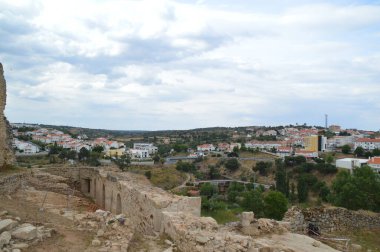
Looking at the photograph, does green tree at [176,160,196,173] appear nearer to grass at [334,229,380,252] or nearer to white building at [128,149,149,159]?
white building at [128,149,149,159]

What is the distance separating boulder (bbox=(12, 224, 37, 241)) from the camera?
6129mm

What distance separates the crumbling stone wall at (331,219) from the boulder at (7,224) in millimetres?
6770

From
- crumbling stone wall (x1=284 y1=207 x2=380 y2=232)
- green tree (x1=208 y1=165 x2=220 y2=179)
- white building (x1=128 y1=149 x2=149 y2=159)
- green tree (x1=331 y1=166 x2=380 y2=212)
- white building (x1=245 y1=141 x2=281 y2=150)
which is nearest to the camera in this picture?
crumbling stone wall (x1=284 y1=207 x2=380 y2=232)

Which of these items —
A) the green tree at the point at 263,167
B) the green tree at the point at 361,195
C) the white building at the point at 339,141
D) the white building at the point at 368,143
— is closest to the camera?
the green tree at the point at 361,195

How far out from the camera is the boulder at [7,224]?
243 inches

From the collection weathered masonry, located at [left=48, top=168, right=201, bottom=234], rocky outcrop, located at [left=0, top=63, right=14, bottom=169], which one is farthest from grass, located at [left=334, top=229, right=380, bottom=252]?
rocky outcrop, located at [left=0, top=63, right=14, bottom=169]


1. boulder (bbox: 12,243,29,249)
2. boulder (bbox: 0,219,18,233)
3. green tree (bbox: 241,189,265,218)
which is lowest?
green tree (bbox: 241,189,265,218)

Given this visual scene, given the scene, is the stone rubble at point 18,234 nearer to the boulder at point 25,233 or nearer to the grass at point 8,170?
the boulder at point 25,233

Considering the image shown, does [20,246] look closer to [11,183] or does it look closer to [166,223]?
[166,223]

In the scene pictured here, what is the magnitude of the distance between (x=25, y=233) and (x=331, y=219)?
8.37m

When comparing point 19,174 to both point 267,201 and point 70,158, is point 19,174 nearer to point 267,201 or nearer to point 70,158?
point 267,201

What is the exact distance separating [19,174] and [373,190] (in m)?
18.6

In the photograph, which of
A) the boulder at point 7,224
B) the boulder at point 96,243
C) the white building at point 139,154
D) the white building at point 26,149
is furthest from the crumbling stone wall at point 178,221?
the white building at point 139,154

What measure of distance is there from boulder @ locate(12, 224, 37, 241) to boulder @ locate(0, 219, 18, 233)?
0.42 feet
